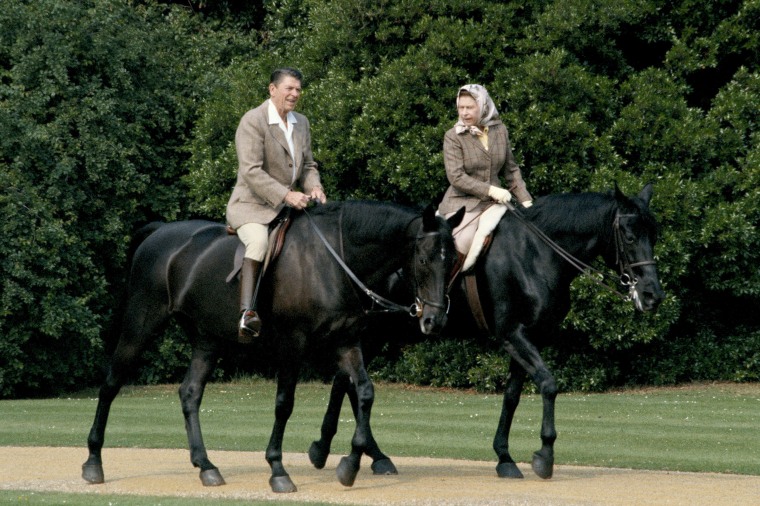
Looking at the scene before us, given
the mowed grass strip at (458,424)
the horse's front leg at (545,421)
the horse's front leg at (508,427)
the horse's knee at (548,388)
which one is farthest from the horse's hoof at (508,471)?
the mowed grass strip at (458,424)

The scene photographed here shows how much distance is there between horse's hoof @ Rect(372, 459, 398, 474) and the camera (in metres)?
10.5

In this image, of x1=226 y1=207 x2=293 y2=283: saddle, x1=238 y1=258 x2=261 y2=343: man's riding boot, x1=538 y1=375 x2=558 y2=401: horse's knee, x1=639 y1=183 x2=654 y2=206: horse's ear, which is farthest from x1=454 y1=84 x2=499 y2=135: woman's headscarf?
x1=238 y1=258 x2=261 y2=343: man's riding boot

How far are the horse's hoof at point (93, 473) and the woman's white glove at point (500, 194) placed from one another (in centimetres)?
414

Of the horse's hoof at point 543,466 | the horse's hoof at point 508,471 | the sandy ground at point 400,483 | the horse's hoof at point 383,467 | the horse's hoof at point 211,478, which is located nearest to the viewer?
the sandy ground at point 400,483

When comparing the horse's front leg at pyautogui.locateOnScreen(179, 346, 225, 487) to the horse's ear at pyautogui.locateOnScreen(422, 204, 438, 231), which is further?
the horse's front leg at pyautogui.locateOnScreen(179, 346, 225, 487)

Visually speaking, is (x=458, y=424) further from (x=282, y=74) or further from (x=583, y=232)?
(x=282, y=74)

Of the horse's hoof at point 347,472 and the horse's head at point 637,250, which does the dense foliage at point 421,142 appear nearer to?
the horse's head at point 637,250

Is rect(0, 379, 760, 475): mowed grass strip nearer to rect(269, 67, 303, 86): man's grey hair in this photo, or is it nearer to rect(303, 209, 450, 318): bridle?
rect(303, 209, 450, 318): bridle

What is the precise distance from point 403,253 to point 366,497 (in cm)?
186

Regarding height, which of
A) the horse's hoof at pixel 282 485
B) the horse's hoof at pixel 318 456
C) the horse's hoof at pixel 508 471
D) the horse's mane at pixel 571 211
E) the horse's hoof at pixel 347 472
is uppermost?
the horse's mane at pixel 571 211

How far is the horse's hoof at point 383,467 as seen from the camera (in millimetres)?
10492

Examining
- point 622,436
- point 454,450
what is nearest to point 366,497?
point 454,450

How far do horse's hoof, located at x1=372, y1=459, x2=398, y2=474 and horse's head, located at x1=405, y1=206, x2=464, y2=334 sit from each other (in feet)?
6.07

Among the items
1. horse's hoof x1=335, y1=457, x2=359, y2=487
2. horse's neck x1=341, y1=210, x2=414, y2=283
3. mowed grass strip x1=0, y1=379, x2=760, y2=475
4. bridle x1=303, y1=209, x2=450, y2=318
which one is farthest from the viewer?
mowed grass strip x1=0, y1=379, x2=760, y2=475
